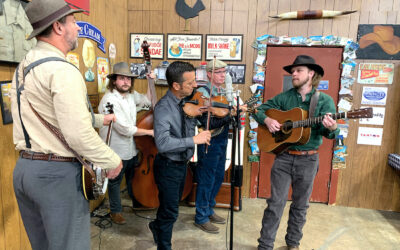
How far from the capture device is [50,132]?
1248 mm

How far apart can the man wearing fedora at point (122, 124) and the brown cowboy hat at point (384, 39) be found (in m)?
2.79

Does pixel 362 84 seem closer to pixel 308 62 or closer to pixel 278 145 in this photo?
pixel 308 62

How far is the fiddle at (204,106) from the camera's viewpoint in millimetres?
2008

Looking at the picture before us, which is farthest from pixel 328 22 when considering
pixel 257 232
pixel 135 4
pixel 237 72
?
pixel 257 232

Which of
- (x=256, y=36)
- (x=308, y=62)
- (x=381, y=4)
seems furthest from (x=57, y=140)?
(x=381, y=4)

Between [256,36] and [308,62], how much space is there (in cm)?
138

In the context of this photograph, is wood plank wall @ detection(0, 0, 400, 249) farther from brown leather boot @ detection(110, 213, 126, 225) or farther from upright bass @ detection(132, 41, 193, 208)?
brown leather boot @ detection(110, 213, 126, 225)

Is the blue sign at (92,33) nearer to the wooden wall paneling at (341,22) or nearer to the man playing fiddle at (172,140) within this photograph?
the man playing fiddle at (172,140)

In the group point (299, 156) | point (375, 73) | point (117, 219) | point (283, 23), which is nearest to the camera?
point (299, 156)

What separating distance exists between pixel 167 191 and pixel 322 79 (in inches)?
96.8

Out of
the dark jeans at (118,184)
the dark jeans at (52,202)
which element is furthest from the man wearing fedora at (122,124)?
the dark jeans at (52,202)

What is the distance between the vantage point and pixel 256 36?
339 cm

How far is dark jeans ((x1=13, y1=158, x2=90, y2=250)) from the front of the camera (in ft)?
4.11

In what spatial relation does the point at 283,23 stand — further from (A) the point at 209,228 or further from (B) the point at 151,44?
(A) the point at 209,228
